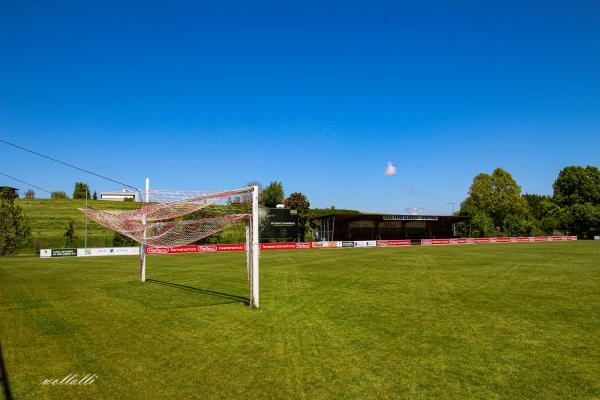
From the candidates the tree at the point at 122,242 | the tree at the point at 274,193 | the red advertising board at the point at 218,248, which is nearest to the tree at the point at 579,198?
the red advertising board at the point at 218,248

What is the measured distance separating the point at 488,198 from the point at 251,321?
8983cm

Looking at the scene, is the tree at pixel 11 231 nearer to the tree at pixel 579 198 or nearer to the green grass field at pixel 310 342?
the green grass field at pixel 310 342

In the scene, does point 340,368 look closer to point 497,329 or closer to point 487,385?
point 487,385

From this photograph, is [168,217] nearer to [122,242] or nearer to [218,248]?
[218,248]

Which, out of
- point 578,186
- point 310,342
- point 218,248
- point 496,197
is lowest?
point 310,342

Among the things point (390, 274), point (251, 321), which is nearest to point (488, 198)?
point (390, 274)

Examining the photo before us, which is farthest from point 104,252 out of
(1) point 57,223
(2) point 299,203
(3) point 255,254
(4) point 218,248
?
(2) point 299,203

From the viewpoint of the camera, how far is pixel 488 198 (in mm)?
88500

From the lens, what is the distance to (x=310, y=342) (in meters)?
8.56

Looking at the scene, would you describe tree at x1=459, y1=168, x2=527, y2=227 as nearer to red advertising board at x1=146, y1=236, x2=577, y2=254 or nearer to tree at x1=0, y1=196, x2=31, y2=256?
red advertising board at x1=146, y1=236, x2=577, y2=254

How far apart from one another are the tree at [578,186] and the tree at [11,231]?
103 meters

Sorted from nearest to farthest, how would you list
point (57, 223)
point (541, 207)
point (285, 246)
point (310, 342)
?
1. point (310, 342)
2. point (285, 246)
3. point (57, 223)
4. point (541, 207)

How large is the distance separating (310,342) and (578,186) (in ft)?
332

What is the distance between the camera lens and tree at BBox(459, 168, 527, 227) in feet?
286
